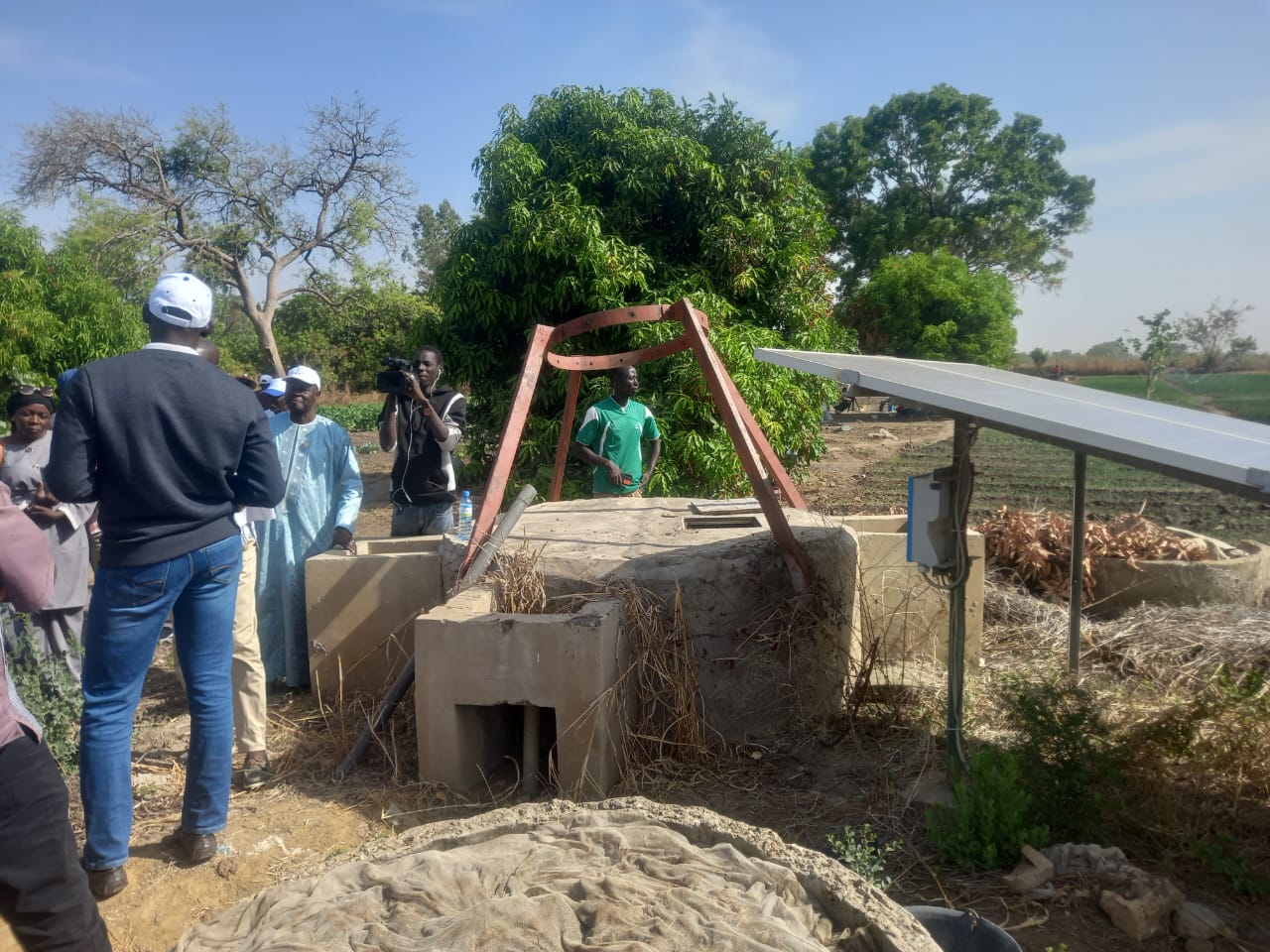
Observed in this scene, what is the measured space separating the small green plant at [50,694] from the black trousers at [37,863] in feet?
6.60

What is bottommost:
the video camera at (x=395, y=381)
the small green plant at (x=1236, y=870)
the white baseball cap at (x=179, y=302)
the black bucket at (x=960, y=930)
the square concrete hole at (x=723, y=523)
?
the small green plant at (x=1236, y=870)

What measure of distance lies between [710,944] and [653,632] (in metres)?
2.32

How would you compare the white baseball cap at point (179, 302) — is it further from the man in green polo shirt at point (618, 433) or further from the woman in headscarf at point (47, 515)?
the man in green polo shirt at point (618, 433)

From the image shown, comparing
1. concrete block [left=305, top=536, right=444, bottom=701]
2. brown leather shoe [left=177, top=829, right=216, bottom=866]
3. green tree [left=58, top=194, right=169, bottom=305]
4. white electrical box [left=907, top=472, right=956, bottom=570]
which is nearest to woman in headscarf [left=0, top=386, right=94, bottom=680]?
concrete block [left=305, top=536, right=444, bottom=701]

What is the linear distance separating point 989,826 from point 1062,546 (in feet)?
13.8

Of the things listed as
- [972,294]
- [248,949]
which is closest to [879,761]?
[248,949]

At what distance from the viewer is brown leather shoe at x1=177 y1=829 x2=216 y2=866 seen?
3213mm

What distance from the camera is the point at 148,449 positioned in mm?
2857

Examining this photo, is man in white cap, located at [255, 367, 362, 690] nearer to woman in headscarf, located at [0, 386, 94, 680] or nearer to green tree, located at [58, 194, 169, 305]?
woman in headscarf, located at [0, 386, 94, 680]

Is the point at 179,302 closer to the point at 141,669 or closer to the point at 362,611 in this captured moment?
the point at 141,669

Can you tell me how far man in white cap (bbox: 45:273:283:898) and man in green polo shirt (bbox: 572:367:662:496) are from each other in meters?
2.77

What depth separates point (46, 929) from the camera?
205 cm

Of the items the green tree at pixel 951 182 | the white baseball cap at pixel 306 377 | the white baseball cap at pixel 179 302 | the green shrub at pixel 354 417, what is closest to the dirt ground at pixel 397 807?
the white baseball cap at pixel 306 377

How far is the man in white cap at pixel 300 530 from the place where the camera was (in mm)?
4758
